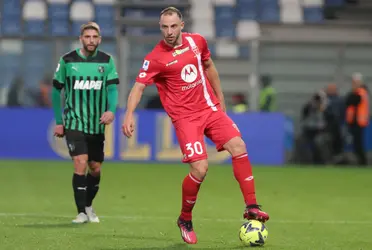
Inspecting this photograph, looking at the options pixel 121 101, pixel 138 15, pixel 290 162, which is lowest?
pixel 290 162

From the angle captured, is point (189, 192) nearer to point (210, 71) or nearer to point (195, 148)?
point (195, 148)

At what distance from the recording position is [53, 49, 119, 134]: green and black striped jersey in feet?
31.5

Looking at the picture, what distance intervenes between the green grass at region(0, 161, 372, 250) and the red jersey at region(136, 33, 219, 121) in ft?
3.80

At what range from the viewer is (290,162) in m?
20.2

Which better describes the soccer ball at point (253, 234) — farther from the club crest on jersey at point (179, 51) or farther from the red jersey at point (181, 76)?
the club crest on jersey at point (179, 51)

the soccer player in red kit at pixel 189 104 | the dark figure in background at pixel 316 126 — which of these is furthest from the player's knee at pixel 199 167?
the dark figure in background at pixel 316 126

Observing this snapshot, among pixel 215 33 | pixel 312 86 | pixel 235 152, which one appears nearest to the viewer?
pixel 235 152

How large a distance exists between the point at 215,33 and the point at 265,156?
4857mm

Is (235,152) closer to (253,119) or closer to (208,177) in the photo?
(208,177)

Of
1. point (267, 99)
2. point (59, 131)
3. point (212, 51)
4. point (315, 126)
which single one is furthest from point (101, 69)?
point (212, 51)

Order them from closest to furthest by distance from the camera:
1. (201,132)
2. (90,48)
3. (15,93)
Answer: (201,132), (90,48), (15,93)

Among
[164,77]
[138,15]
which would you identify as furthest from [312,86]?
[164,77]

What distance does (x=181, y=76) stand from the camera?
26.2ft

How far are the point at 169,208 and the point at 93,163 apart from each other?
1.74 m
